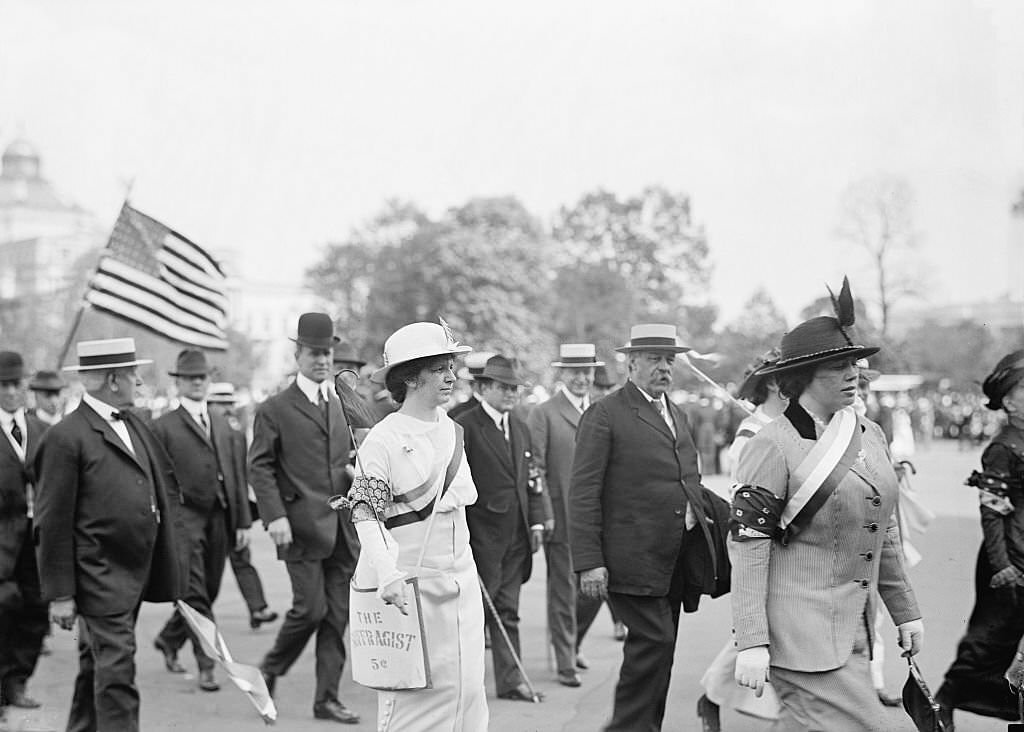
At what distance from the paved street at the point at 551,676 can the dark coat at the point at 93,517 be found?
1496mm

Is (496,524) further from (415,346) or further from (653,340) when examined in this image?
(415,346)

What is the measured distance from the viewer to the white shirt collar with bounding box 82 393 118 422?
20.5 ft

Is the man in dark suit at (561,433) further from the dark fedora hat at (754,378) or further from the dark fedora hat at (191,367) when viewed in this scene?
the dark fedora hat at (191,367)

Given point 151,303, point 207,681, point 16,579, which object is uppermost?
point 151,303

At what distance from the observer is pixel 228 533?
9195 millimetres

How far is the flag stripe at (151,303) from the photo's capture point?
40.3 feet

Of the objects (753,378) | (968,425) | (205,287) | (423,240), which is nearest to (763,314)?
(423,240)

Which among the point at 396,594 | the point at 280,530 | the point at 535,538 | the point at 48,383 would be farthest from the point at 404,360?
the point at 48,383

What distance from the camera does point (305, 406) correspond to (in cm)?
757

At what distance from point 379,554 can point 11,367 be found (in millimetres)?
5135

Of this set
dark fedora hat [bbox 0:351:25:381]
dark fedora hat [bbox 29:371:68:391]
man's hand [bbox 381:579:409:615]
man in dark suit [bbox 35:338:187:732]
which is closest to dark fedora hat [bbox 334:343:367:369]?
man in dark suit [bbox 35:338:187:732]

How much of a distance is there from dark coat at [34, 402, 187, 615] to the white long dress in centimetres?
177

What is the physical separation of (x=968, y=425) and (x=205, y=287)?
38441mm

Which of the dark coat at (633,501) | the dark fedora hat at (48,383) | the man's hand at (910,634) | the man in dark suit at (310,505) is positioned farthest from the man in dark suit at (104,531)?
the dark fedora hat at (48,383)
